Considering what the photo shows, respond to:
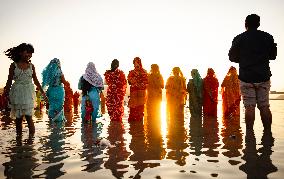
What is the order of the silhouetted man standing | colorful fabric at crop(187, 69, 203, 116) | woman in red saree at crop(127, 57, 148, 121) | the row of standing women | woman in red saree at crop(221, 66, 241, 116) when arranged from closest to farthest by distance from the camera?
the silhouetted man standing → the row of standing women → woman in red saree at crop(127, 57, 148, 121) → woman in red saree at crop(221, 66, 241, 116) → colorful fabric at crop(187, 69, 203, 116)

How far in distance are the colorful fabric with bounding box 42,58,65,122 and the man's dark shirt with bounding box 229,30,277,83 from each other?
5.99 meters

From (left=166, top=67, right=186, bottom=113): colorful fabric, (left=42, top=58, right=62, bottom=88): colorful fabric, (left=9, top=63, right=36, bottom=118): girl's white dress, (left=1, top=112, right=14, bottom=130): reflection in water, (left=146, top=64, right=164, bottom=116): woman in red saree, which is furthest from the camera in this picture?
(left=166, top=67, right=186, bottom=113): colorful fabric

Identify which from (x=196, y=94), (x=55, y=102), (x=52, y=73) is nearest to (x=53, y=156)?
(x=52, y=73)

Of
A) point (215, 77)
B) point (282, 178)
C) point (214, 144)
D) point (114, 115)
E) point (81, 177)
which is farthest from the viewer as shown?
point (215, 77)

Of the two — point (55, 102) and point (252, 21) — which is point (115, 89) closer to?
point (55, 102)

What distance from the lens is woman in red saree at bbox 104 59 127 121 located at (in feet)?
37.5

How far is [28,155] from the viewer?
4605 millimetres

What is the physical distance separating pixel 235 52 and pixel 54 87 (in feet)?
20.6

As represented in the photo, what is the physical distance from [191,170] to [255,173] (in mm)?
651

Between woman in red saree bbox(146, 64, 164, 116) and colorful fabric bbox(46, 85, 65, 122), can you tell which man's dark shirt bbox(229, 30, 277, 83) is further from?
woman in red saree bbox(146, 64, 164, 116)

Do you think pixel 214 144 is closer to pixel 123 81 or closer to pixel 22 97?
pixel 22 97

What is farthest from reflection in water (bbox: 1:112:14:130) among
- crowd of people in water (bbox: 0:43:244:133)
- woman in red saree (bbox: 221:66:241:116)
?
woman in red saree (bbox: 221:66:241:116)

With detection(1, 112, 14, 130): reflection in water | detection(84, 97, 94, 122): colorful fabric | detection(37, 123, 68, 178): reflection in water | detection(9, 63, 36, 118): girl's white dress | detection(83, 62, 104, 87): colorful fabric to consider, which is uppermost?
detection(83, 62, 104, 87): colorful fabric

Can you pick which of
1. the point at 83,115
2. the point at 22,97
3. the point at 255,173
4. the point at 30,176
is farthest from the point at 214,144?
the point at 83,115
